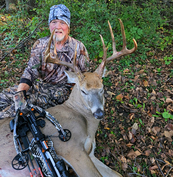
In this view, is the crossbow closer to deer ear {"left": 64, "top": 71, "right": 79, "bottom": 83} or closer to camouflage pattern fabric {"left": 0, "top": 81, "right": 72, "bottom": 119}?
camouflage pattern fabric {"left": 0, "top": 81, "right": 72, "bottom": 119}

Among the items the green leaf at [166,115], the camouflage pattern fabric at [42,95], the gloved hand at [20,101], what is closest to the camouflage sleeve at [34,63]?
the camouflage pattern fabric at [42,95]

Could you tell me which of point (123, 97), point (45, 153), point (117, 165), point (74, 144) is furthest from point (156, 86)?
point (45, 153)

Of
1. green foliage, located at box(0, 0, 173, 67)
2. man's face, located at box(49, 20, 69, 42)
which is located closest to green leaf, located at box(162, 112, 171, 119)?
green foliage, located at box(0, 0, 173, 67)

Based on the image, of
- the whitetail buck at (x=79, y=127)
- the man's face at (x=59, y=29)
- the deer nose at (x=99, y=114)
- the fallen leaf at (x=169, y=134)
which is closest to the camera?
the whitetail buck at (x=79, y=127)

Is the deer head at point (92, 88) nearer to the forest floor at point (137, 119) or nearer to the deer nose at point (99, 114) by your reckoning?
the deer nose at point (99, 114)

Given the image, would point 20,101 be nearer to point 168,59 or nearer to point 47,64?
point 47,64

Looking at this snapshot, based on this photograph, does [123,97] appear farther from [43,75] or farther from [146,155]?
[43,75]

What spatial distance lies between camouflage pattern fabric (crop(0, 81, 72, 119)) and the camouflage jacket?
222 mm

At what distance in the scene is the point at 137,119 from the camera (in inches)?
153

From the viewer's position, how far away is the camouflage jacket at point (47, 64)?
369 centimetres

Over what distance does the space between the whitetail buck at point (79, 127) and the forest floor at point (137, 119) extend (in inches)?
19.8

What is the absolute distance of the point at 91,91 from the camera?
9.55 ft

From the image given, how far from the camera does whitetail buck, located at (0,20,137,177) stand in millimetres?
2553

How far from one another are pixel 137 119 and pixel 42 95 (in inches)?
95.7
